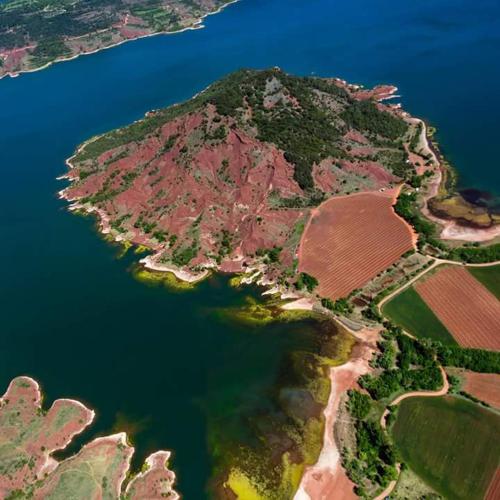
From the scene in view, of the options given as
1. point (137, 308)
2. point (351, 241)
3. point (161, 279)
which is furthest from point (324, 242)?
point (137, 308)

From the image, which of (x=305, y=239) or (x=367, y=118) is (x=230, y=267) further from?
(x=367, y=118)

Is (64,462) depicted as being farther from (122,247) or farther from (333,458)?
(122,247)

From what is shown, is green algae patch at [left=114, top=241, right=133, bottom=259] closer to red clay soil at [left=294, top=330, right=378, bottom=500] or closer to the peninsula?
the peninsula

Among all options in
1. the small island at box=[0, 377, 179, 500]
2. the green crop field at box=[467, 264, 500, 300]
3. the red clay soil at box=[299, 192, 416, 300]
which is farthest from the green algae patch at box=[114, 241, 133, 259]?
the green crop field at box=[467, 264, 500, 300]

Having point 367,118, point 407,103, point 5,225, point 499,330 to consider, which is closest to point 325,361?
point 499,330

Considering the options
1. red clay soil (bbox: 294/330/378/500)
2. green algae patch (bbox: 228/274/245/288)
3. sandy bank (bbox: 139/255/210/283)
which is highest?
sandy bank (bbox: 139/255/210/283)
